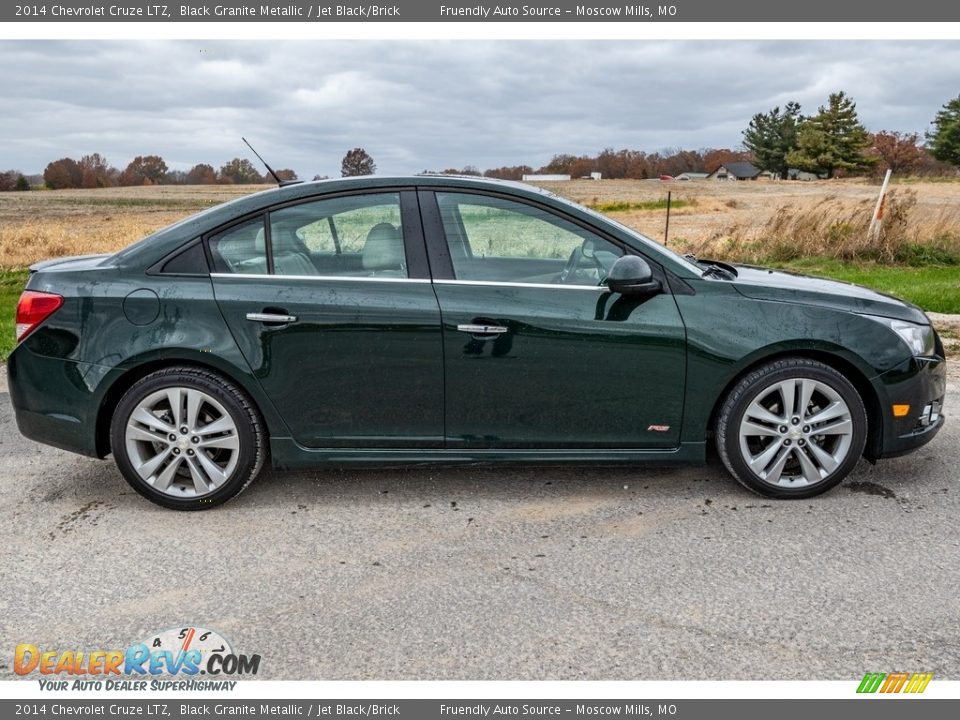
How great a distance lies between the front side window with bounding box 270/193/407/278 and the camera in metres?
4.28

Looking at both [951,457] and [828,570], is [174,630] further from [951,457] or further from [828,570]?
[951,457]

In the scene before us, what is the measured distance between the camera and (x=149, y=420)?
420 centimetres

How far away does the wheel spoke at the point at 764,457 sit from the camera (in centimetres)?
426

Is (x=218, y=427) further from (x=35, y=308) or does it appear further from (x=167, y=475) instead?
(x=35, y=308)

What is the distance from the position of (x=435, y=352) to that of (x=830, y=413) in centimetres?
195

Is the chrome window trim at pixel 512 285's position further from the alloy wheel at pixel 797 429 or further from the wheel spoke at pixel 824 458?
the wheel spoke at pixel 824 458

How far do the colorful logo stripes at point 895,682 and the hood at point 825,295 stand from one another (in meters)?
1.96

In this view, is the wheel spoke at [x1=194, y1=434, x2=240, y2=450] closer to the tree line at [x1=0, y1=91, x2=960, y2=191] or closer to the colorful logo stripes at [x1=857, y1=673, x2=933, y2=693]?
the colorful logo stripes at [x1=857, y1=673, x2=933, y2=693]

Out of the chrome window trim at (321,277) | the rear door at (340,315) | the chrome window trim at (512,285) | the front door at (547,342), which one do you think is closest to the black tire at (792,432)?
the front door at (547,342)

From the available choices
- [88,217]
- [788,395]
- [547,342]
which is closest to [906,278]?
[788,395]

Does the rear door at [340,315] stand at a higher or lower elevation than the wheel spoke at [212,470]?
higher

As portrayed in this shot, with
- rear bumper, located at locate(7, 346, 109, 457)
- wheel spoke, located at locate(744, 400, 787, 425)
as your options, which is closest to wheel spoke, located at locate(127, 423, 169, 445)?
rear bumper, located at locate(7, 346, 109, 457)

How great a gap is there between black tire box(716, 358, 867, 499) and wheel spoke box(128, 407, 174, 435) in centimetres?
271
